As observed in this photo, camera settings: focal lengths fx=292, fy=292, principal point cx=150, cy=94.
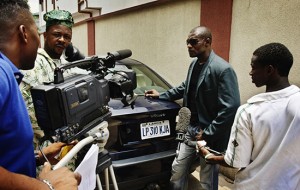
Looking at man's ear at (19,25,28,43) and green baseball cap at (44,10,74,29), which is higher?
green baseball cap at (44,10,74,29)

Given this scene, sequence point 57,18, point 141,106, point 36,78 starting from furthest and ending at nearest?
point 141,106 → point 57,18 → point 36,78

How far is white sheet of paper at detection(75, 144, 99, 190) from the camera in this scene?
3.94 ft

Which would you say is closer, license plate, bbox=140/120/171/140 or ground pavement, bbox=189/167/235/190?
license plate, bbox=140/120/171/140

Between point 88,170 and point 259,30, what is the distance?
311 cm

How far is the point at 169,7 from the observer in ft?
18.3

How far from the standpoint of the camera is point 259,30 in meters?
3.65

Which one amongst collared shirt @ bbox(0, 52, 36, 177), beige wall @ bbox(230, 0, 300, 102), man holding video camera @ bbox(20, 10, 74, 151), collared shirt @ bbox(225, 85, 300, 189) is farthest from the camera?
beige wall @ bbox(230, 0, 300, 102)

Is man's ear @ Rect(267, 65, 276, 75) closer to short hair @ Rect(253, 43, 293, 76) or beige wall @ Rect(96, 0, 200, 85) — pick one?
short hair @ Rect(253, 43, 293, 76)

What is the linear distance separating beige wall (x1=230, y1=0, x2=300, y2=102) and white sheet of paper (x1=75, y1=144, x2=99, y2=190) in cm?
269

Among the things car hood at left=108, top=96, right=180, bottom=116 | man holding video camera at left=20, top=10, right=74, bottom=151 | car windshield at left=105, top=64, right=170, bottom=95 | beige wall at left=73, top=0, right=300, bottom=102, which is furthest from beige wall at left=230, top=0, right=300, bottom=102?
man holding video camera at left=20, top=10, right=74, bottom=151

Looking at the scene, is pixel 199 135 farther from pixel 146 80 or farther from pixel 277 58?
pixel 146 80

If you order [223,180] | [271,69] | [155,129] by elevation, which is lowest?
[223,180]

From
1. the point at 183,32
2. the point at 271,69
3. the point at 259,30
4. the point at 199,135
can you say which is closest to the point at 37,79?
the point at 199,135

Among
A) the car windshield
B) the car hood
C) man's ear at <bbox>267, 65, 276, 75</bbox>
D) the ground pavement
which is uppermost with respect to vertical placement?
man's ear at <bbox>267, 65, 276, 75</bbox>
